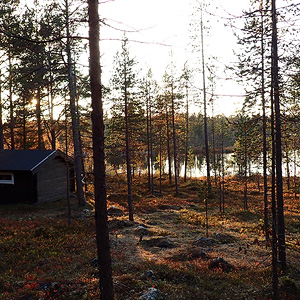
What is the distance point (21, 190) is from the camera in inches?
912

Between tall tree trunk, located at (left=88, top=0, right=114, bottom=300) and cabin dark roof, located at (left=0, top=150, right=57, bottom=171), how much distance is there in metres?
18.2

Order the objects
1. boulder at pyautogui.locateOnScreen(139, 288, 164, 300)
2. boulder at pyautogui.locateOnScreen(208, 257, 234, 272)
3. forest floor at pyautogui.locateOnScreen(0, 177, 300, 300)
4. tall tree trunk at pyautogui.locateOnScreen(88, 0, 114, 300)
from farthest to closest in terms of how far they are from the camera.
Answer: boulder at pyautogui.locateOnScreen(208, 257, 234, 272)
forest floor at pyautogui.locateOnScreen(0, 177, 300, 300)
boulder at pyautogui.locateOnScreen(139, 288, 164, 300)
tall tree trunk at pyautogui.locateOnScreen(88, 0, 114, 300)

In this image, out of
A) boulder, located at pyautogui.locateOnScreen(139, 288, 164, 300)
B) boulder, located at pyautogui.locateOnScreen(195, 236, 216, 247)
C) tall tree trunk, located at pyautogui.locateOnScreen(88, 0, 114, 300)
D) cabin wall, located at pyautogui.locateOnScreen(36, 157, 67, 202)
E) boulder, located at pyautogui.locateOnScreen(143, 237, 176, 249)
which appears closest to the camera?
tall tree trunk, located at pyautogui.locateOnScreen(88, 0, 114, 300)

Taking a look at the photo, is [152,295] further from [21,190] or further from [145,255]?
[21,190]

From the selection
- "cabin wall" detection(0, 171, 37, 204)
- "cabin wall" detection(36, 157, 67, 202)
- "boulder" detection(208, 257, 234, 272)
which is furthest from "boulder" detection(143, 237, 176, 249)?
"cabin wall" detection(0, 171, 37, 204)

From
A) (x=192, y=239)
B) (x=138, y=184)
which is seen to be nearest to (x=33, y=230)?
(x=192, y=239)

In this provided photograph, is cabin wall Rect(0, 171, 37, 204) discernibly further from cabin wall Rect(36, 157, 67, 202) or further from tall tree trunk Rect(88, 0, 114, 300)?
tall tree trunk Rect(88, 0, 114, 300)

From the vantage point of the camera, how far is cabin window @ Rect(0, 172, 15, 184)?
2319 centimetres

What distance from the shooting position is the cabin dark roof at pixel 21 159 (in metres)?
22.7

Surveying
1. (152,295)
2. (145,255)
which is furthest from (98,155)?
(145,255)

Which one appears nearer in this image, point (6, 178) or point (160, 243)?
point (160, 243)

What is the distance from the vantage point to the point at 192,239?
15.5 m

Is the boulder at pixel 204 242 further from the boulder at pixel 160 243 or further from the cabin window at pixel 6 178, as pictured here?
the cabin window at pixel 6 178

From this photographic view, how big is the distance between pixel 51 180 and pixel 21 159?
336cm
